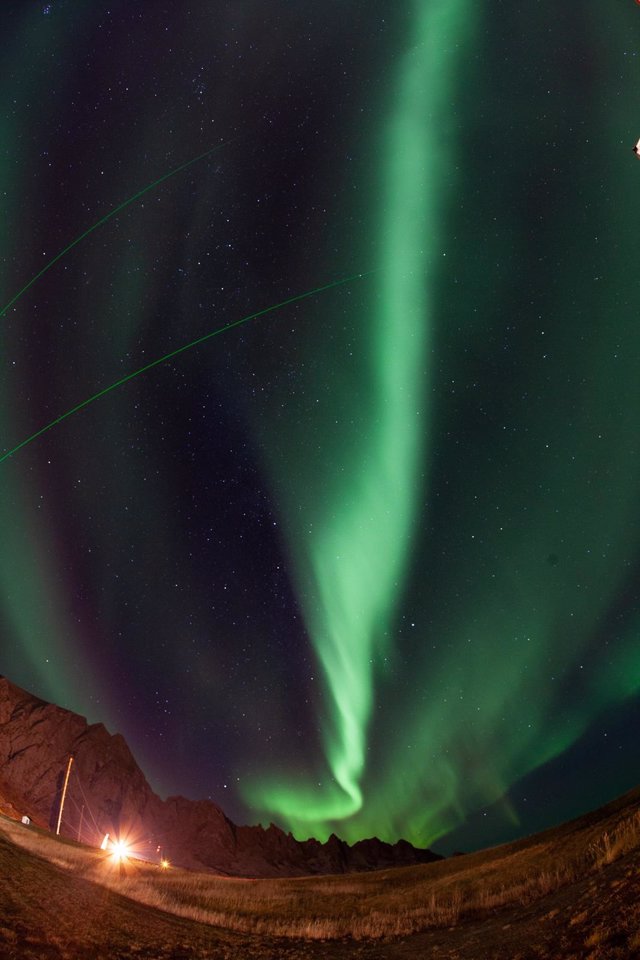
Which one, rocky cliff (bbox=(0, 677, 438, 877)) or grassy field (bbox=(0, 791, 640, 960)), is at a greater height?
rocky cliff (bbox=(0, 677, 438, 877))

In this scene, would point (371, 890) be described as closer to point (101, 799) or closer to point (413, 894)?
point (413, 894)

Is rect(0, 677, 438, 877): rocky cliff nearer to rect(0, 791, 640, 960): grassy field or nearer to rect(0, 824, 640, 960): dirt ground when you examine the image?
rect(0, 791, 640, 960): grassy field

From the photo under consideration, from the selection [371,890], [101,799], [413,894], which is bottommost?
[413,894]

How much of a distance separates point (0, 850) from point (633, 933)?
12103mm

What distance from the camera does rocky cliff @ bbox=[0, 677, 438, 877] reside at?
4564 inches

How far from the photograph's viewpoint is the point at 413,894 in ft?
63.4

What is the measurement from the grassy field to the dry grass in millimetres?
49

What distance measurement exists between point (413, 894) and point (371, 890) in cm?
355

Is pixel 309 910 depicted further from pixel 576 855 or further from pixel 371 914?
pixel 576 855

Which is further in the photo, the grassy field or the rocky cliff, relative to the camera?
the rocky cliff

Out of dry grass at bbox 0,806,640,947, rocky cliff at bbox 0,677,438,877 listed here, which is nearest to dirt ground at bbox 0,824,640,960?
dry grass at bbox 0,806,640,947

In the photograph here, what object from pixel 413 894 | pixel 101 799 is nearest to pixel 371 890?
pixel 413 894

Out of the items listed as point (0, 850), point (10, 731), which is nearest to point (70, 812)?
point (10, 731)

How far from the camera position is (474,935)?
1206 centimetres
